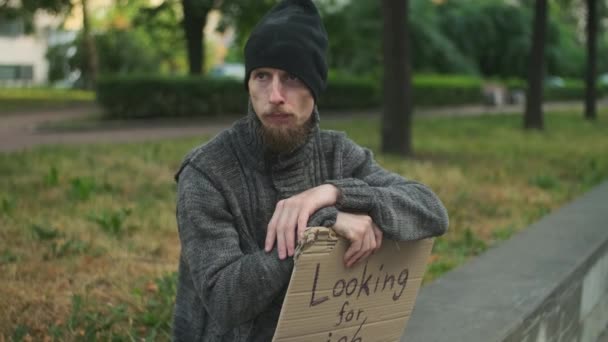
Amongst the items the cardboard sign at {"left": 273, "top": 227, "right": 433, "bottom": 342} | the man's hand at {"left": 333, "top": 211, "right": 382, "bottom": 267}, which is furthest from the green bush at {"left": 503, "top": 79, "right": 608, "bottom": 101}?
the man's hand at {"left": 333, "top": 211, "right": 382, "bottom": 267}

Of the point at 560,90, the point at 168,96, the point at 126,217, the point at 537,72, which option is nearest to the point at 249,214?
the point at 126,217

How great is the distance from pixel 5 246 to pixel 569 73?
4158 centimetres

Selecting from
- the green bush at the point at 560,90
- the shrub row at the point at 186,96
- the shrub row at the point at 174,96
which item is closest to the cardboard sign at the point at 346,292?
the shrub row at the point at 186,96

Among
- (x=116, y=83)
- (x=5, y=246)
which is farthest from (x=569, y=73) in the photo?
(x=5, y=246)

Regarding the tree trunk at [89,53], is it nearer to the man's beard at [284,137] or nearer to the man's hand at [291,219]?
the man's beard at [284,137]

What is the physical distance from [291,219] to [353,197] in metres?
0.19

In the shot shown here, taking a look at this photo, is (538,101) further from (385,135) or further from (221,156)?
(221,156)

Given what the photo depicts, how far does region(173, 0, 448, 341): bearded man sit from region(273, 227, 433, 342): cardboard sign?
0.20ft

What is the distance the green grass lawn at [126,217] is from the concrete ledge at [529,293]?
55cm

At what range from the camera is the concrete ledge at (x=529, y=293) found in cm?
299

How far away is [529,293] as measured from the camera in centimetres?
341

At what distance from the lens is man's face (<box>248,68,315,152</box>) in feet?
6.60

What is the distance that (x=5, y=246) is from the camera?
15.5ft

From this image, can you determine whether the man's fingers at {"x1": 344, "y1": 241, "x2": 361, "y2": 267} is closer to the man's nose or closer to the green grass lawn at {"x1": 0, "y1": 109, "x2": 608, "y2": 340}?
the man's nose
